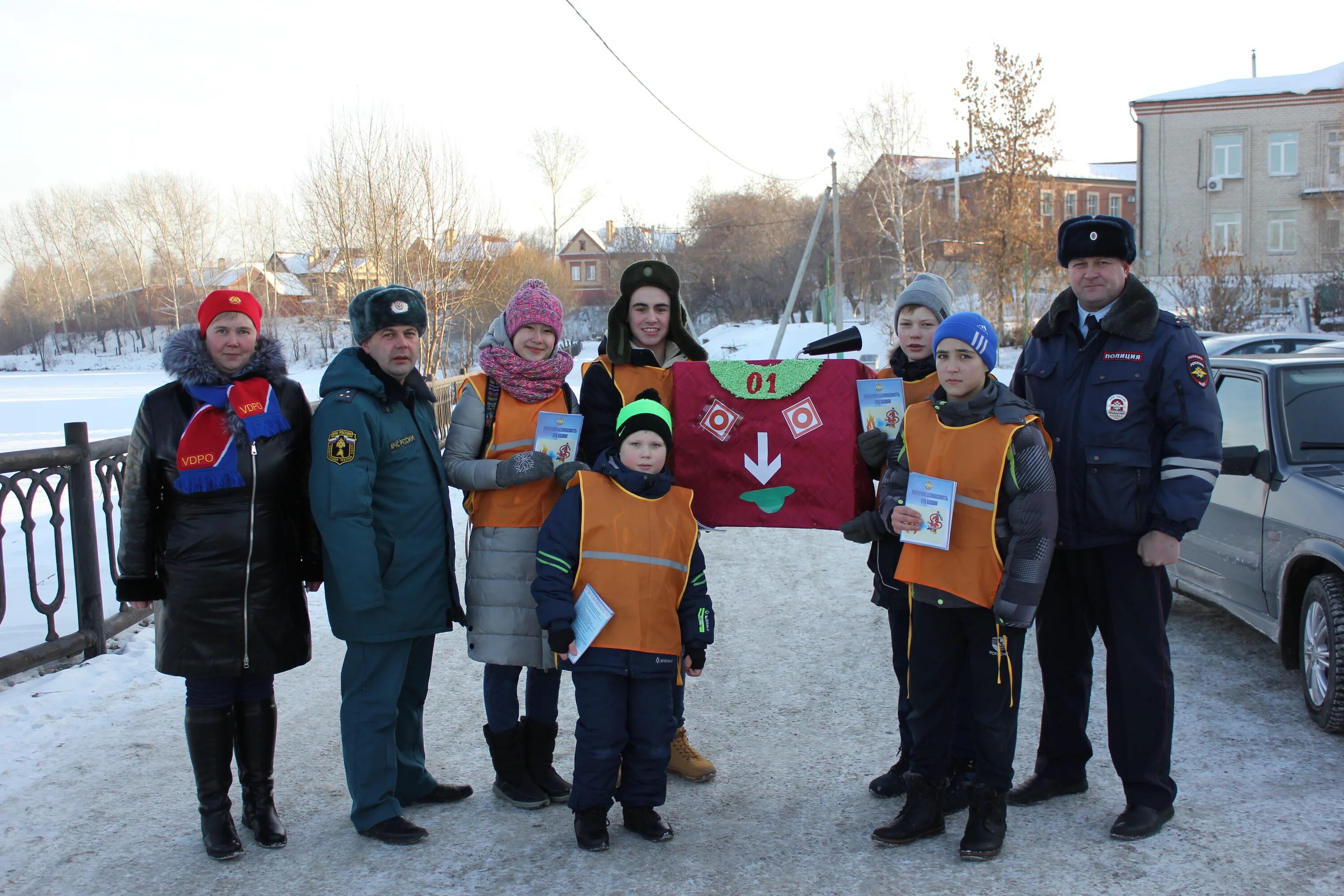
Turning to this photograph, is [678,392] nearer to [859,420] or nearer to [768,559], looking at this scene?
[859,420]

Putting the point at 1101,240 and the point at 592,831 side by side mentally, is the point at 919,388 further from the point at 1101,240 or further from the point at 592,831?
the point at 592,831

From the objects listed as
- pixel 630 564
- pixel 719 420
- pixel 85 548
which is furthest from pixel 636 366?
pixel 85 548

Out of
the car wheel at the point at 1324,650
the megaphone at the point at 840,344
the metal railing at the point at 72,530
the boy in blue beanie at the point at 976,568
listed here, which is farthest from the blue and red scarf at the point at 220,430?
the car wheel at the point at 1324,650

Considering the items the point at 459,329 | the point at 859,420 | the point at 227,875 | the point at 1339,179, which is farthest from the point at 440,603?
the point at 1339,179

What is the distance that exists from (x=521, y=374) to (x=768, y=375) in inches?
42.3

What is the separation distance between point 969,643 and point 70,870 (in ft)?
11.4

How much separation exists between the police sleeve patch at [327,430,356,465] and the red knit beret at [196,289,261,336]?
561 millimetres

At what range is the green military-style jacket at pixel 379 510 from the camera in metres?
3.58

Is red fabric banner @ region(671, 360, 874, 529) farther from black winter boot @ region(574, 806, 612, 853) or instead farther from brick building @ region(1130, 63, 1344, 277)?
brick building @ region(1130, 63, 1344, 277)

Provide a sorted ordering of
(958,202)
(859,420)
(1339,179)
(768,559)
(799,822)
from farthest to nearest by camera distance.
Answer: (1339,179) < (958,202) < (768,559) < (859,420) < (799,822)

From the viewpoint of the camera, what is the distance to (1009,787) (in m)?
3.52

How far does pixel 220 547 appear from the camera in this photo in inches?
141

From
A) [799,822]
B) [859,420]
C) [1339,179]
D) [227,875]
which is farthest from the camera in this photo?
[1339,179]

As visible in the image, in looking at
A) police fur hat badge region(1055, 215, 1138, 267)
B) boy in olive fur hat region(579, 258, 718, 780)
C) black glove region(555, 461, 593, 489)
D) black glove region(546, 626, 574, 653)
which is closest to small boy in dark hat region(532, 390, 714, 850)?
black glove region(546, 626, 574, 653)
